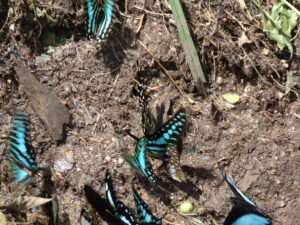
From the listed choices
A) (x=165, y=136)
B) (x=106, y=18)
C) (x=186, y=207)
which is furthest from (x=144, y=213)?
(x=106, y=18)

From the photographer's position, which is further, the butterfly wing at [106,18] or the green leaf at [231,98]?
the green leaf at [231,98]

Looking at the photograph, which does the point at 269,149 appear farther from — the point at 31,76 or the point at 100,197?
the point at 31,76

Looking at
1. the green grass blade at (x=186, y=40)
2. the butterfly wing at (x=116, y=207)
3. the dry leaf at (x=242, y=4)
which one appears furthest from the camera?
the dry leaf at (x=242, y=4)

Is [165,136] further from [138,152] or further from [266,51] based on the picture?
[266,51]

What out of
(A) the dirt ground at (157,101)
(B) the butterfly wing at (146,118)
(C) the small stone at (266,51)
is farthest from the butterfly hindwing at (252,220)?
(C) the small stone at (266,51)

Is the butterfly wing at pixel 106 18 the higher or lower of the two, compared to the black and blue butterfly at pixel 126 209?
higher

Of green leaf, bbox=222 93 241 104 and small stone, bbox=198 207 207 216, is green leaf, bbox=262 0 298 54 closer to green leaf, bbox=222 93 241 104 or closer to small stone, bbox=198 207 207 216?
green leaf, bbox=222 93 241 104

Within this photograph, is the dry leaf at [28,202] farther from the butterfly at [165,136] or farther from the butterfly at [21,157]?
the butterfly at [165,136]
